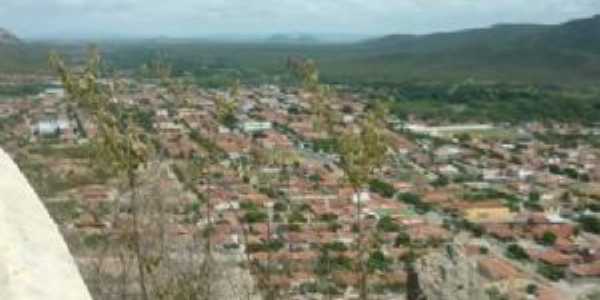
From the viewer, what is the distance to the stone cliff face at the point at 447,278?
4.55 metres

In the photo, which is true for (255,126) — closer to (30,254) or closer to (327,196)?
(327,196)

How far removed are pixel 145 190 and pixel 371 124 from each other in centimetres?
126

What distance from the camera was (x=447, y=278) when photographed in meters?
4.55

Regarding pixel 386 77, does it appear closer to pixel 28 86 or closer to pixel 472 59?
pixel 472 59

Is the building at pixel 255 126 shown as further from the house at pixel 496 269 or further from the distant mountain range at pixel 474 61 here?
the distant mountain range at pixel 474 61

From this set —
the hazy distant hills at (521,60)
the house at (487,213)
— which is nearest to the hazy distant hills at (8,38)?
the hazy distant hills at (521,60)

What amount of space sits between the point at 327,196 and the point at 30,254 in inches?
794

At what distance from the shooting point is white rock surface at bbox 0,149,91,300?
5.51ft

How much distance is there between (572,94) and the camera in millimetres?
51750

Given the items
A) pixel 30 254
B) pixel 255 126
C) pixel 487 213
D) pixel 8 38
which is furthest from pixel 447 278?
pixel 8 38

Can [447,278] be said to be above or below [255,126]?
above

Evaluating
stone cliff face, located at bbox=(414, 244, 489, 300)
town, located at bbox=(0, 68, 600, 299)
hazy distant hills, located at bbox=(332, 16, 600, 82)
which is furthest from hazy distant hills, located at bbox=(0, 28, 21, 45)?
stone cliff face, located at bbox=(414, 244, 489, 300)

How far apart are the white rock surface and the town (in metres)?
1.48

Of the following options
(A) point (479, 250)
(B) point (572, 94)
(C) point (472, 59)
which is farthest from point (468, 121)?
(C) point (472, 59)
